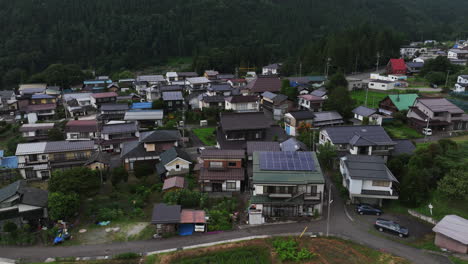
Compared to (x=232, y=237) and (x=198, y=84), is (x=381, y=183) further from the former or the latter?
(x=198, y=84)

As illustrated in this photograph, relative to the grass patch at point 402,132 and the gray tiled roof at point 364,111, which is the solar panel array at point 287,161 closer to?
the grass patch at point 402,132

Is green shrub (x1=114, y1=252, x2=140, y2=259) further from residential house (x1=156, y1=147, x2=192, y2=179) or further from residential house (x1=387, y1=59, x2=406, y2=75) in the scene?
residential house (x1=387, y1=59, x2=406, y2=75)

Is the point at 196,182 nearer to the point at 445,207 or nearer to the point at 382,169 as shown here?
the point at 382,169

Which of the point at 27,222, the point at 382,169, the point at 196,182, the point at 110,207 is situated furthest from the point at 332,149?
the point at 27,222

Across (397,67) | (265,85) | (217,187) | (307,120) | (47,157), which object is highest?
(397,67)

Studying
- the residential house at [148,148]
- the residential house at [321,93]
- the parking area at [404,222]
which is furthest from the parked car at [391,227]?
the residential house at [321,93]

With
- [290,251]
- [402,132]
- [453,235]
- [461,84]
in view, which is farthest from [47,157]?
[461,84]
